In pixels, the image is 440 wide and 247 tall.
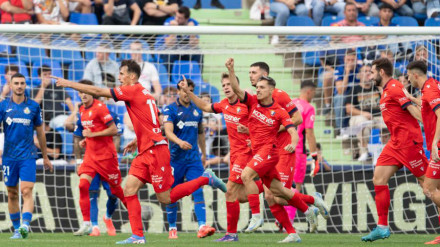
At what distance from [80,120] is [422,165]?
5191mm

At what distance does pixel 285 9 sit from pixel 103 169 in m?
7.17

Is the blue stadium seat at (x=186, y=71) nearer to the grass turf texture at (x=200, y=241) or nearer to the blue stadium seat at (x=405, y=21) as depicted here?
the grass turf texture at (x=200, y=241)

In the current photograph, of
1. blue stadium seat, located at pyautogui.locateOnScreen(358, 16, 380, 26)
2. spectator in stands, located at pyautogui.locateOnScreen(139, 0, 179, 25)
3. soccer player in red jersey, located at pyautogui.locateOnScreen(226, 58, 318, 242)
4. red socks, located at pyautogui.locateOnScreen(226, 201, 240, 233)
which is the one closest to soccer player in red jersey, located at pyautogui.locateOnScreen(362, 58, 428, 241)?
soccer player in red jersey, located at pyautogui.locateOnScreen(226, 58, 318, 242)

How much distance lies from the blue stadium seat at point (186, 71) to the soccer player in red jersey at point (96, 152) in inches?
124

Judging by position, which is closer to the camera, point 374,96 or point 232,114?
point 232,114

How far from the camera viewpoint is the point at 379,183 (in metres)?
10.3

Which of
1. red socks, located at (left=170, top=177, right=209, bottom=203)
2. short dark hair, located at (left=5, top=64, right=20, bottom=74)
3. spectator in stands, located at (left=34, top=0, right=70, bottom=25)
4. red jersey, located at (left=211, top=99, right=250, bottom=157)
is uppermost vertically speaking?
spectator in stands, located at (left=34, top=0, right=70, bottom=25)

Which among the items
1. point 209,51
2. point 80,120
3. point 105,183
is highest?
point 209,51

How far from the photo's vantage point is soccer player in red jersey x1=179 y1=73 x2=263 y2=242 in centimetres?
1070

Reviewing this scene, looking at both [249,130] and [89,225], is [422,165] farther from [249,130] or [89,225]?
[89,225]

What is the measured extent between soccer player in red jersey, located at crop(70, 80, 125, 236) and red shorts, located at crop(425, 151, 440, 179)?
15.3 feet

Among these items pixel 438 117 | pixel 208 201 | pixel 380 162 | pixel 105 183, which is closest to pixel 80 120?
pixel 105 183

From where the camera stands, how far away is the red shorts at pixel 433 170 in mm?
9938

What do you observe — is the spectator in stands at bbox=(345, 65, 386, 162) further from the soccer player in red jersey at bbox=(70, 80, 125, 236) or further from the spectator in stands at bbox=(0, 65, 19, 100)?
the spectator in stands at bbox=(0, 65, 19, 100)
